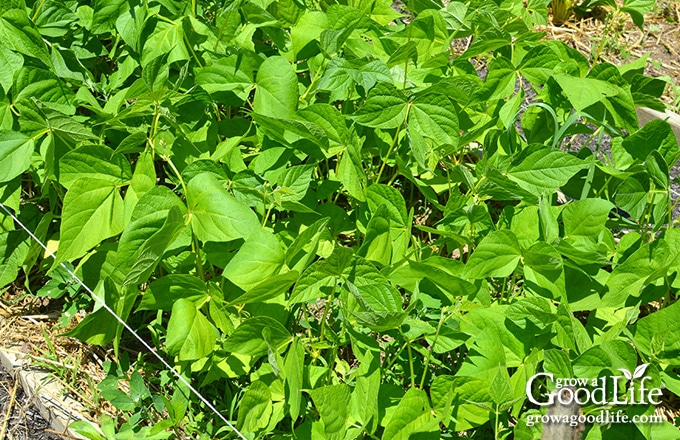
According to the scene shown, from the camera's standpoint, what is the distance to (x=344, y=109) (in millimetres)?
1958

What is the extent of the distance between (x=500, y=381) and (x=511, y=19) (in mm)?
1193

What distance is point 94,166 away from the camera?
5.38 ft

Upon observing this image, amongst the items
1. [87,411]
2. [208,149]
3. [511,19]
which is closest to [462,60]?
[511,19]

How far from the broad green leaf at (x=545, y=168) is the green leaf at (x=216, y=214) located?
62cm

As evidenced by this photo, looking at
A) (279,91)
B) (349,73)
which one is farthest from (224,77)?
(349,73)

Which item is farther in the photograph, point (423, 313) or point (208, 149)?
point (208, 149)

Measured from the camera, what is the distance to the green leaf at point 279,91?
5.77 feet

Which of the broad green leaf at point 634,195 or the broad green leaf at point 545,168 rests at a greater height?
the broad green leaf at point 545,168

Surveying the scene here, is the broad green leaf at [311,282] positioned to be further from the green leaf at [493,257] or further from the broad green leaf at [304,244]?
the green leaf at [493,257]

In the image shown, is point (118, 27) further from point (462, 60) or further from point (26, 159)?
point (462, 60)

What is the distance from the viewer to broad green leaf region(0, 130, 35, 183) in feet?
5.44

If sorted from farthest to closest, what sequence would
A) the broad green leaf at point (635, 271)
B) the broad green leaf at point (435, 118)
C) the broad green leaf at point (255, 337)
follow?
1. the broad green leaf at point (435, 118)
2. the broad green leaf at point (635, 271)
3. the broad green leaf at point (255, 337)

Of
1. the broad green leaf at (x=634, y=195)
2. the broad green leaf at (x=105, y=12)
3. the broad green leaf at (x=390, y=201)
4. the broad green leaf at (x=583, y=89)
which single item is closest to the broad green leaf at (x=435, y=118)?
the broad green leaf at (x=390, y=201)

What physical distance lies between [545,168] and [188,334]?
2.82 feet
